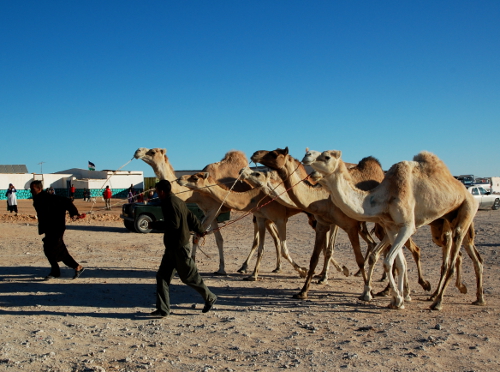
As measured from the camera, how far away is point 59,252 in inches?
388

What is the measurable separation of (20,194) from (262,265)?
183 ft

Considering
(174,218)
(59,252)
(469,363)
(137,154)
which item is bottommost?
(469,363)

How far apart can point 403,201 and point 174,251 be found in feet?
12.1

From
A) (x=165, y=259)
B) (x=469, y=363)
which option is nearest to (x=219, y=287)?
(x=165, y=259)

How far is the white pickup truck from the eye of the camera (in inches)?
1272

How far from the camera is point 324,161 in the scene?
24.5ft

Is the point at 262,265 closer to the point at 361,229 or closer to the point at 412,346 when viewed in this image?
the point at 361,229

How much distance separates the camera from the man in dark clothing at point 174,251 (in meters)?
6.98

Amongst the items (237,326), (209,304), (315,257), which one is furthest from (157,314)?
Answer: (315,257)

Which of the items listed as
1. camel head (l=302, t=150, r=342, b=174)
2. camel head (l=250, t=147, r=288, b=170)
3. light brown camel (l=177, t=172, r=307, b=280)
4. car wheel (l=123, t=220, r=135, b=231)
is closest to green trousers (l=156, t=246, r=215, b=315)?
camel head (l=302, t=150, r=342, b=174)

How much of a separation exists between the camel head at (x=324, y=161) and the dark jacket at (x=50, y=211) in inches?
205

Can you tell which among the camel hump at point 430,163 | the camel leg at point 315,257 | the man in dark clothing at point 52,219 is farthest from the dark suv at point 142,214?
the camel hump at point 430,163

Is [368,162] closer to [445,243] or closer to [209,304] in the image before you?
[445,243]

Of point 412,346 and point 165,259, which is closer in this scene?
point 412,346
